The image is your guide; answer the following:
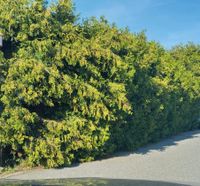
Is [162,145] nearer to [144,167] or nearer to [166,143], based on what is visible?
[166,143]

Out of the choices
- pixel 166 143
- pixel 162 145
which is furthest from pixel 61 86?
A: pixel 166 143

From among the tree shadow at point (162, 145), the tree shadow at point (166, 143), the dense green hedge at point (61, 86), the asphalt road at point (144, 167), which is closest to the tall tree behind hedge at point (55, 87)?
the dense green hedge at point (61, 86)

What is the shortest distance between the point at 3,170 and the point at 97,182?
7.70 m

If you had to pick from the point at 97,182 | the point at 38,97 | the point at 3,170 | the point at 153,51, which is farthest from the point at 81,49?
the point at 97,182

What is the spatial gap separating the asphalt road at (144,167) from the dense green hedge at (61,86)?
38 cm

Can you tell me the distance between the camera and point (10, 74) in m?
10.7

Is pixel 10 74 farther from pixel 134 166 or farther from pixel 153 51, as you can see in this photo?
pixel 153 51

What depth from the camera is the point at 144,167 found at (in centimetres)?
1141

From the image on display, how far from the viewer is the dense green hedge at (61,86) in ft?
35.4

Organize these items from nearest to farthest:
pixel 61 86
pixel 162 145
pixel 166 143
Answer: pixel 61 86
pixel 162 145
pixel 166 143

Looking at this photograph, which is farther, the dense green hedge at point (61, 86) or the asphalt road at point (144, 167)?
the dense green hedge at point (61, 86)

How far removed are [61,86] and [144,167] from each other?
2.62 metres

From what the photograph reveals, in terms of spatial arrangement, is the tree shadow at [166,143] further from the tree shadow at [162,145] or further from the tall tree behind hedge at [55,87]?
the tall tree behind hedge at [55,87]

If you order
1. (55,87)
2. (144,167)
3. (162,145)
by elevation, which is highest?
(55,87)
